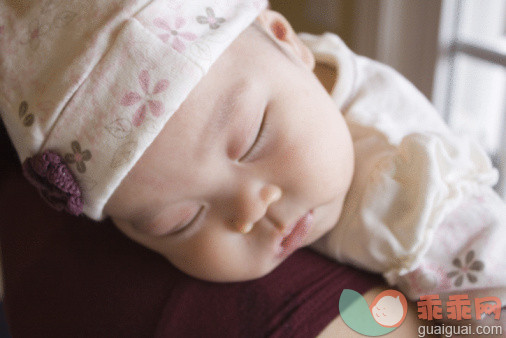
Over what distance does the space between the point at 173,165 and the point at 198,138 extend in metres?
0.04

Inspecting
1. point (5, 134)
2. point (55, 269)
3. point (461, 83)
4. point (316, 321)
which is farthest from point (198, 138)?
point (461, 83)

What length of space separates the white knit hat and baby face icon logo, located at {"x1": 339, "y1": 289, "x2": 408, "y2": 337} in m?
0.32

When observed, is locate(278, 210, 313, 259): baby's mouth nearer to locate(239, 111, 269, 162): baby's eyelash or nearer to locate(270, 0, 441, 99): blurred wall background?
locate(239, 111, 269, 162): baby's eyelash

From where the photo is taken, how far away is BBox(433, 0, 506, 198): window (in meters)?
1.11

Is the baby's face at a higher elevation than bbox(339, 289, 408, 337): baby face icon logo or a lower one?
higher

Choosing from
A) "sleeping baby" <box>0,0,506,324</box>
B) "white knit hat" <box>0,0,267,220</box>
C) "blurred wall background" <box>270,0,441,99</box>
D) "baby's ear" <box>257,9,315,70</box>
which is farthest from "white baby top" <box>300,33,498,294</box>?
"blurred wall background" <box>270,0,441,99</box>

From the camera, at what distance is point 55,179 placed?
1.94 feet

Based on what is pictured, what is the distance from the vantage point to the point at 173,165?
57 cm

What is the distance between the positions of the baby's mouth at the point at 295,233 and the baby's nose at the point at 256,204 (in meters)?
0.06

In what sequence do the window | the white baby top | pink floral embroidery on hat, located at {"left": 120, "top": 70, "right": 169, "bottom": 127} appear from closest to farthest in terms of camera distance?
pink floral embroidery on hat, located at {"left": 120, "top": 70, "right": 169, "bottom": 127}, the white baby top, the window

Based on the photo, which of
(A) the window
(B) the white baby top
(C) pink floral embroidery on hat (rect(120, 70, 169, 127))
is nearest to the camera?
(C) pink floral embroidery on hat (rect(120, 70, 169, 127))

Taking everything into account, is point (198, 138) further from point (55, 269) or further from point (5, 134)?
point (5, 134)

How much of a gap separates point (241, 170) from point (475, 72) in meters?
0.86

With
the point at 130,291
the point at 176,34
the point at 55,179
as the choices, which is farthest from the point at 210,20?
the point at 130,291
